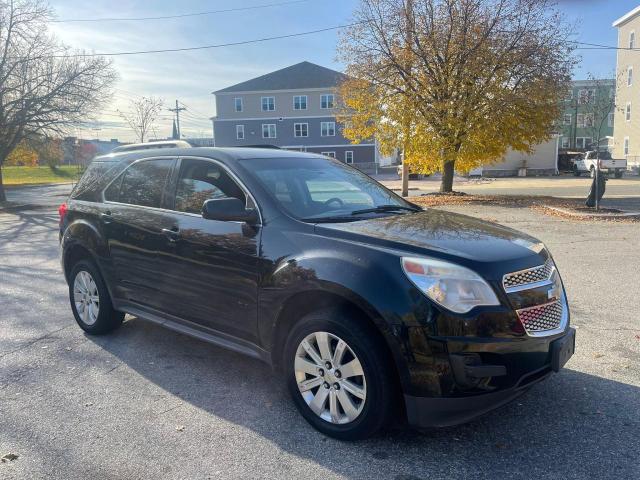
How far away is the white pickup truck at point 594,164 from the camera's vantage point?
34250mm

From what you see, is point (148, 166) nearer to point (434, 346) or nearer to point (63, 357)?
point (63, 357)

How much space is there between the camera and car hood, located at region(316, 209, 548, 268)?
2949mm

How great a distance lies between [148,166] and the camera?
459cm

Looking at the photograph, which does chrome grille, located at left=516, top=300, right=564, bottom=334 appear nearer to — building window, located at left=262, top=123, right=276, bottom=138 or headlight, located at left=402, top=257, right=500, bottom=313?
headlight, located at left=402, top=257, right=500, bottom=313

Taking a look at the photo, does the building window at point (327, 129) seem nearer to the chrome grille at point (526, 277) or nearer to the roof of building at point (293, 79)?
the roof of building at point (293, 79)

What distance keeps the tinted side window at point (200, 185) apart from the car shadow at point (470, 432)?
139 cm

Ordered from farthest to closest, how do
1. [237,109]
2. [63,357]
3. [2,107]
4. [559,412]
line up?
[237,109], [2,107], [63,357], [559,412]

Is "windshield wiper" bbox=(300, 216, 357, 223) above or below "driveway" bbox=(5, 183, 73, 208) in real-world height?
above

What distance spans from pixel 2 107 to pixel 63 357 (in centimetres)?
2261

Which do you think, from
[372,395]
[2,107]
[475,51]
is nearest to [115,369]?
[372,395]

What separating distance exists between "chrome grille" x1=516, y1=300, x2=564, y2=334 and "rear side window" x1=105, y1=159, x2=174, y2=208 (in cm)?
301

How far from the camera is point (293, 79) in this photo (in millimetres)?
51500

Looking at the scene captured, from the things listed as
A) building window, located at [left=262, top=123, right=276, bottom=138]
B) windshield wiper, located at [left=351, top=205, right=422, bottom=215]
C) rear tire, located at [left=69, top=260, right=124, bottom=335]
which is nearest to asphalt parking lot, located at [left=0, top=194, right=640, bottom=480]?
rear tire, located at [left=69, top=260, right=124, bottom=335]

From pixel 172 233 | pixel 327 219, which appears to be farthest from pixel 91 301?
pixel 327 219
